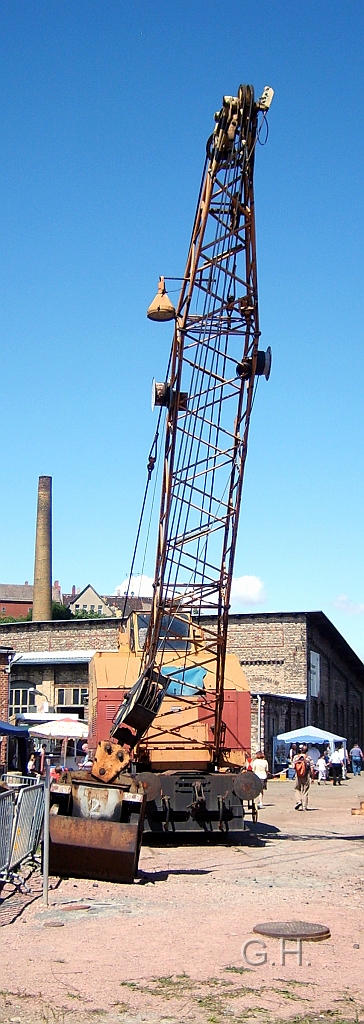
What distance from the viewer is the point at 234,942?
8930 millimetres

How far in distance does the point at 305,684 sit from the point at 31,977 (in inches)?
1413

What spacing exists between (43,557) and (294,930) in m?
60.0

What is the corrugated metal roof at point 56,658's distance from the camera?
4306cm

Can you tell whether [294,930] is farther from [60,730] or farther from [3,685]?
[3,685]

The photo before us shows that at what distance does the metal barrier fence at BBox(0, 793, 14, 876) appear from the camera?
37.4ft

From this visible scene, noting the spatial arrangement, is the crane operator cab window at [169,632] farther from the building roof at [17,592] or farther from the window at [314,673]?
the building roof at [17,592]

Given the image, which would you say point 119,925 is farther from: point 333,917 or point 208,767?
point 208,767

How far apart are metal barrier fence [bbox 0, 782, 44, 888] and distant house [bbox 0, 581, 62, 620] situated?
93.5 m

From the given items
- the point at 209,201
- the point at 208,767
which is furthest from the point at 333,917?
the point at 209,201

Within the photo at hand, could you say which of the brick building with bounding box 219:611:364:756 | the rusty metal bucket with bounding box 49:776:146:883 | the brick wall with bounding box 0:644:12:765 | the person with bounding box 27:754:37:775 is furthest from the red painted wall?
the brick building with bounding box 219:611:364:756

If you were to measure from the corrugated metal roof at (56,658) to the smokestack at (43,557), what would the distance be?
19.5 meters

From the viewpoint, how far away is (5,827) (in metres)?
11.6

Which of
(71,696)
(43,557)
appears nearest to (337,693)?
(71,696)

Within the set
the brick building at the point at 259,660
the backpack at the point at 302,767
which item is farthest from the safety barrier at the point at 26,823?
the brick building at the point at 259,660
